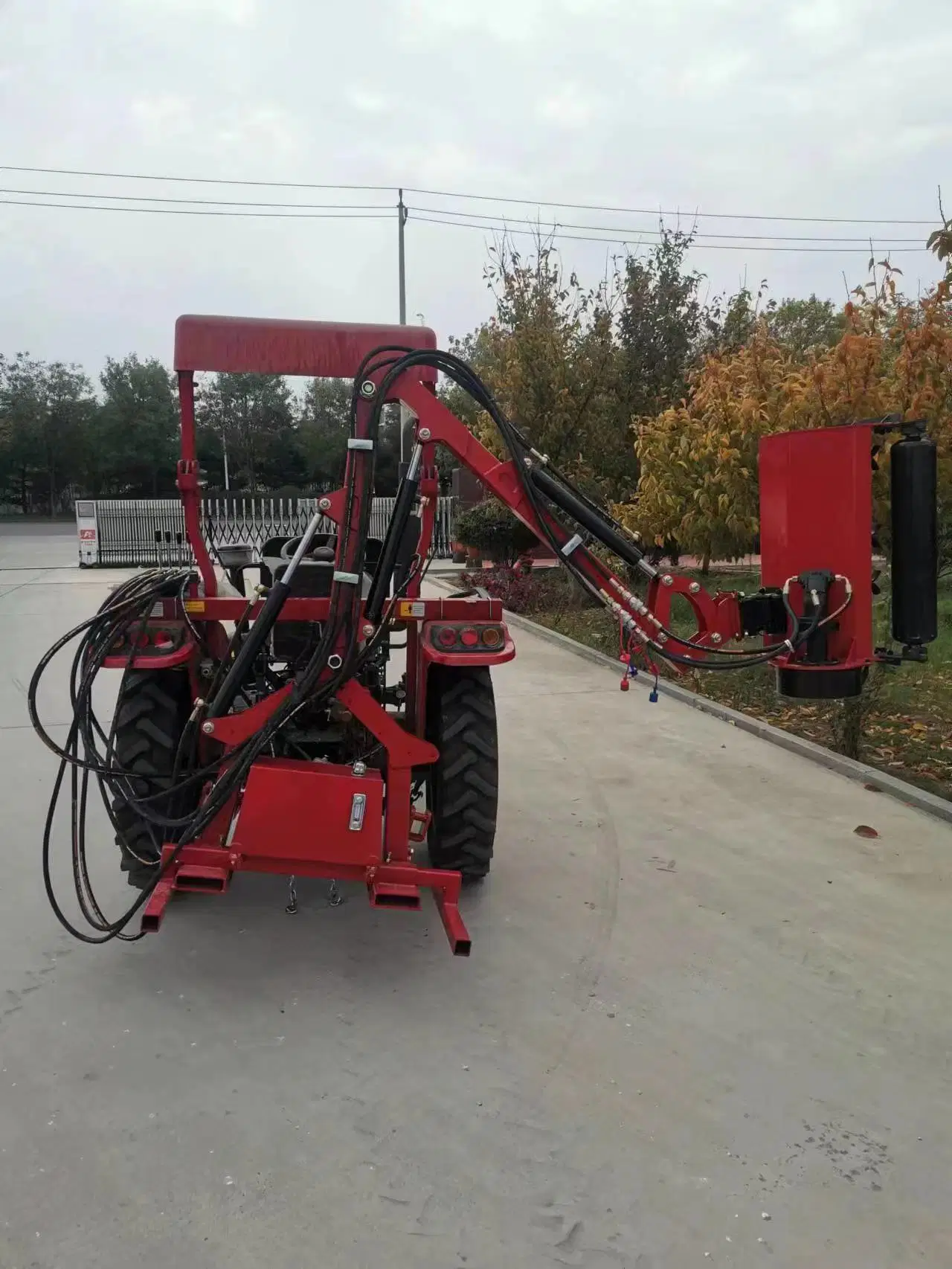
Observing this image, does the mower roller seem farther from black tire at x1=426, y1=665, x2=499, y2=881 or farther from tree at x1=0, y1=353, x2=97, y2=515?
tree at x1=0, y1=353, x2=97, y2=515

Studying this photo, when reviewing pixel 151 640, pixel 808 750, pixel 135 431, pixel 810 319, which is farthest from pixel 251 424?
pixel 151 640

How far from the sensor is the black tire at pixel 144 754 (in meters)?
3.87

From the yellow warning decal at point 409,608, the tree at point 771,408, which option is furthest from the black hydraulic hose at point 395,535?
the tree at point 771,408

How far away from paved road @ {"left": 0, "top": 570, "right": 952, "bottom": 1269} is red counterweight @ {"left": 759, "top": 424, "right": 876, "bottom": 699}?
3.60ft

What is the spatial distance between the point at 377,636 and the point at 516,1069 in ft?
5.12

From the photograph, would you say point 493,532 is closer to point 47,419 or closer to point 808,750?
point 808,750

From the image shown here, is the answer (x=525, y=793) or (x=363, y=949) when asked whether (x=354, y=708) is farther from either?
(x=525, y=793)

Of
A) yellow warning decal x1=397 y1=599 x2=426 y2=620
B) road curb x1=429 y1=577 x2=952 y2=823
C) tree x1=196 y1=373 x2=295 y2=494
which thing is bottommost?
road curb x1=429 y1=577 x2=952 y2=823

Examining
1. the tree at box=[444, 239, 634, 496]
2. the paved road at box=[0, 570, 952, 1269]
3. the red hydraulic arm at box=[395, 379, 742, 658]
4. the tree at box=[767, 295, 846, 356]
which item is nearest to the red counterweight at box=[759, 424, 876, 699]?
the red hydraulic arm at box=[395, 379, 742, 658]

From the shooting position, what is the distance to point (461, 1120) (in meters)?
2.76

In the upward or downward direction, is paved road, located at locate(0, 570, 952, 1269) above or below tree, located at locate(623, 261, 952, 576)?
below

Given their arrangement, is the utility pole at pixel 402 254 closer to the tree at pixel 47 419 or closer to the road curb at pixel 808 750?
the road curb at pixel 808 750

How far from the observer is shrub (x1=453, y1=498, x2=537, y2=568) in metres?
17.1

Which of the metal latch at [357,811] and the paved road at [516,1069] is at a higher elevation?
the metal latch at [357,811]
